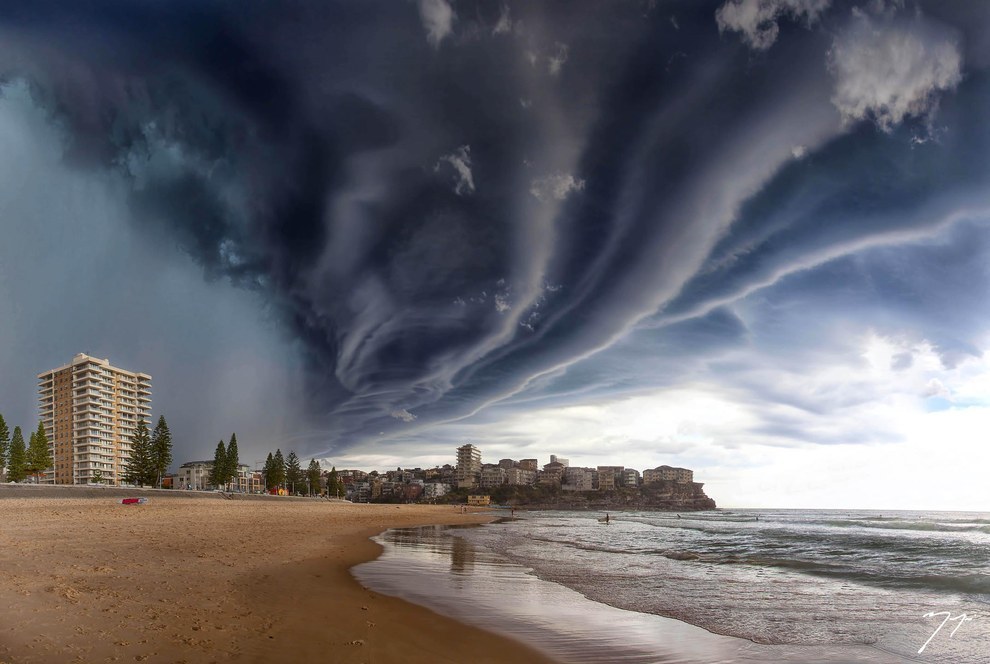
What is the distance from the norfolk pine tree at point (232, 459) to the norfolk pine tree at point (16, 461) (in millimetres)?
30700

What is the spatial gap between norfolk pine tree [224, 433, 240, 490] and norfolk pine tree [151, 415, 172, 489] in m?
14.9

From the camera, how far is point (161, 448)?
8825 centimetres

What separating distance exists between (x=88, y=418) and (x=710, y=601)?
135 m

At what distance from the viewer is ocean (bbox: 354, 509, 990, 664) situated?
392 inches

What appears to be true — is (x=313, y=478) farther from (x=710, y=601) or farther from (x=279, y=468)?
(x=710, y=601)

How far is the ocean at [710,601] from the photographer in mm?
9945

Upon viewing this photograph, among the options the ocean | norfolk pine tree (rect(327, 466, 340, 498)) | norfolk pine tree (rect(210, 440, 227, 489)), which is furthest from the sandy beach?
norfolk pine tree (rect(327, 466, 340, 498))

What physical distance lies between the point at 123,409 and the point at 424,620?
141341 millimetres

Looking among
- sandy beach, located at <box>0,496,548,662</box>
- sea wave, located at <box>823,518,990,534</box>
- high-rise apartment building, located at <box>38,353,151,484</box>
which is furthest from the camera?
high-rise apartment building, located at <box>38,353,151,484</box>

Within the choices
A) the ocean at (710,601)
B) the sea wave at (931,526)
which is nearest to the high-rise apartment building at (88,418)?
the ocean at (710,601)

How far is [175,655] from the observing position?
7094 mm

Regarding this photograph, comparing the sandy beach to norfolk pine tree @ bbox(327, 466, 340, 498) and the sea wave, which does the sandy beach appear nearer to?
the sea wave

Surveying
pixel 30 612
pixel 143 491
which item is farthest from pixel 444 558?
pixel 143 491

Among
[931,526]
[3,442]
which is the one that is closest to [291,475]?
[3,442]
